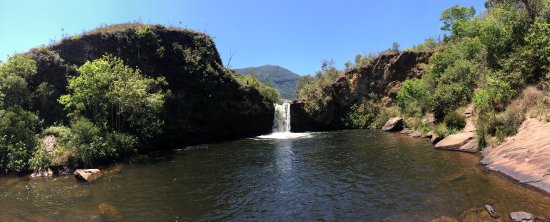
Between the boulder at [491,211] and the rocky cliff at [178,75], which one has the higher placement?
the rocky cliff at [178,75]

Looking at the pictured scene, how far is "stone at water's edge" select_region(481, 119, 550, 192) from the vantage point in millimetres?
15375

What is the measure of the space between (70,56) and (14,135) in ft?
37.5

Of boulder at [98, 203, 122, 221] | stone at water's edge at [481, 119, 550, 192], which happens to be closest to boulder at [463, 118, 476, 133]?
stone at water's edge at [481, 119, 550, 192]

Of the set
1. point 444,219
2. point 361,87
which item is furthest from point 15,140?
point 361,87

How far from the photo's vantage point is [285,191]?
57.9ft

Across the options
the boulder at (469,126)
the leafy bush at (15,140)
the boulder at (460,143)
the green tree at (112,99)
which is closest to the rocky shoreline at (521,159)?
the boulder at (460,143)

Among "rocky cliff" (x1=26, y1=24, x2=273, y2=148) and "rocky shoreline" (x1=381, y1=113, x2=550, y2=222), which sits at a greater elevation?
"rocky cliff" (x1=26, y1=24, x2=273, y2=148)

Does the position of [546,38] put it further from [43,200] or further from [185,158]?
[43,200]

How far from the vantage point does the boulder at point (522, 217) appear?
461 inches

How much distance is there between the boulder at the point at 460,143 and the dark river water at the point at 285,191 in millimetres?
882

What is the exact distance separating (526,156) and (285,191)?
38.2 feet

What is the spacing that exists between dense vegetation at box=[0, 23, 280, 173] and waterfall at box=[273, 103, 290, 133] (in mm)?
1445

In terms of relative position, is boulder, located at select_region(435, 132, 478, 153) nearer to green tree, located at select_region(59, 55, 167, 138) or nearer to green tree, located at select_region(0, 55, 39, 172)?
green tree, located at select_region(59, 55, 167, 138)

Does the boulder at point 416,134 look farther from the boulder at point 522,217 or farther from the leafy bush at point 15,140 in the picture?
the leafy bush at point 15,140
